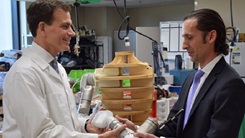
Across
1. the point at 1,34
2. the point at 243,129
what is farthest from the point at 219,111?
the point at 1,34

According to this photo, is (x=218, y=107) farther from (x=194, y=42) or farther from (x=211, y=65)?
(x=194, y=42)

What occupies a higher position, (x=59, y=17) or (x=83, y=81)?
(x=59, y=17)

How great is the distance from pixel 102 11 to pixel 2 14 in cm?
259

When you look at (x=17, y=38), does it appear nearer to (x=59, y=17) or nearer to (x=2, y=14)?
(x=2, y=14)

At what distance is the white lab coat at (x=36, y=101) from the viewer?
50.2 inches

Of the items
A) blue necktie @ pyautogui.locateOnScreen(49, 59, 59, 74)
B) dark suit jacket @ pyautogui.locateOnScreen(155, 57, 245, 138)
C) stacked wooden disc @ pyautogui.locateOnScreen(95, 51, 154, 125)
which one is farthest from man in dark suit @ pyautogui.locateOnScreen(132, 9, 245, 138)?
blue necktie @ pyautogui.locateOnScreen(49, 59, 59, 74)

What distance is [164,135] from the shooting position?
5.49ft

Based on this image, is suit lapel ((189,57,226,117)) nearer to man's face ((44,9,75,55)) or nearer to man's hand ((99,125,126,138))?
man's hand ((99,125,126,138))

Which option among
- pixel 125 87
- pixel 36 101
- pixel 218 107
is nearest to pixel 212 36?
pixel 218 107

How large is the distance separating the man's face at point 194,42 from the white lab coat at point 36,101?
24.9 inches

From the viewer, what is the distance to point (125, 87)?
5.98 feet

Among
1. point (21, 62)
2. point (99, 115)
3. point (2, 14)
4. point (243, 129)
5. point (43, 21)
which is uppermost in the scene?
point (2, 14)

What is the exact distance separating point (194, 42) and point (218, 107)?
34cm

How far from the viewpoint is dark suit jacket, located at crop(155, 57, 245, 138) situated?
4.28 feet
